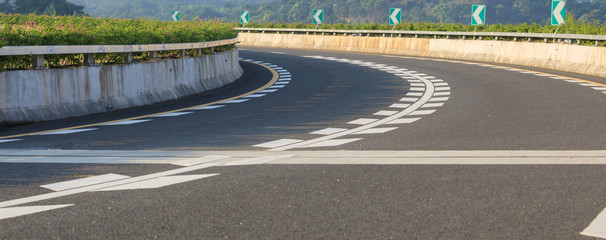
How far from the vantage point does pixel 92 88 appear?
1427 centimetres

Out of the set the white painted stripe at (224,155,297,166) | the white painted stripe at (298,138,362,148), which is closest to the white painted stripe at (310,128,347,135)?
the white painted stripe at (298,138,362,148)

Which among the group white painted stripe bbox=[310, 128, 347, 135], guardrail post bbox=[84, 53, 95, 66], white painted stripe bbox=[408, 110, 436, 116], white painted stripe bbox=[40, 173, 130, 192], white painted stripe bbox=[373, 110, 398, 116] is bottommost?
white painted stripe bbox=[373, 110, 398, 116]

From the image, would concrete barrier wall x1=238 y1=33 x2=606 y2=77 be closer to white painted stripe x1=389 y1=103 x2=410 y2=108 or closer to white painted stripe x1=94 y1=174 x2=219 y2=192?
white painted stripe x1=389 y1=103 x2=410 y2=108

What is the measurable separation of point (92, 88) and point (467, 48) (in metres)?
25.7

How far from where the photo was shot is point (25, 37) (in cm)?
1338

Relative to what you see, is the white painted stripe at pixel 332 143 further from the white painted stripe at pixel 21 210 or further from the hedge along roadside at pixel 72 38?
the hedge along roadside at pixel 72 38

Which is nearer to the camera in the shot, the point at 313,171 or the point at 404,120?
the point at 313,171

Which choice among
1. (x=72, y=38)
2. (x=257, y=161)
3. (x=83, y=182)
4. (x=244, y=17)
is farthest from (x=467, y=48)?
(x=83, y=182)

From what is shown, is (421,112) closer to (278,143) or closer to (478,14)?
(278,143)

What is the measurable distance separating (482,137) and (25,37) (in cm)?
749

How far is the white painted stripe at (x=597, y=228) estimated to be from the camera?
18.3ft

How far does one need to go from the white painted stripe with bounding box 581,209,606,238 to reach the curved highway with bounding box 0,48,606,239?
0.02 m

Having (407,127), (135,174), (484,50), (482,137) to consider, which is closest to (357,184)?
(135,174)

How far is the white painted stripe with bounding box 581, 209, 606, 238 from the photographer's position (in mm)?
5585
